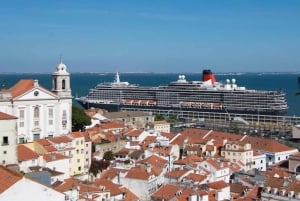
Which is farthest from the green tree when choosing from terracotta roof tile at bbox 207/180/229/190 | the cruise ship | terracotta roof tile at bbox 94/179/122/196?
the cruise ship

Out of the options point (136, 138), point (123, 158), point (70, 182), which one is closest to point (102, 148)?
point (123, 158)

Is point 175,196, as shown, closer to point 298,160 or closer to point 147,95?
point 298,160

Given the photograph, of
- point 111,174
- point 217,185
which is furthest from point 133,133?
point 217,185

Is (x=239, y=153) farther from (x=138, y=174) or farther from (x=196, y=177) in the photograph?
(x=138, y=174)

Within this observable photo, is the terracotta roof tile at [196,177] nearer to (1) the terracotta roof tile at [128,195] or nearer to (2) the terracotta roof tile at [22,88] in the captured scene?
(1) the terracotta roof tile at [128,195]

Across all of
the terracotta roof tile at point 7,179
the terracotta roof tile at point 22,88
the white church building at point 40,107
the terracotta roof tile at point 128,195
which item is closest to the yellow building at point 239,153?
the terracotta roof tile at point 128,195

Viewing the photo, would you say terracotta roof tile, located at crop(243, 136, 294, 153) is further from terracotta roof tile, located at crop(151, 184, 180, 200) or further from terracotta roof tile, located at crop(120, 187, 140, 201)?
terracotta roof tile, located at crop(120, 187, 140, 201)

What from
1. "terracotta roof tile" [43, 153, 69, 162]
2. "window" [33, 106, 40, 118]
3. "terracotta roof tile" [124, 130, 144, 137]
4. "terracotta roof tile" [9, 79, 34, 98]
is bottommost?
"terracotta roof tile" [124, 130, 144, 137]
